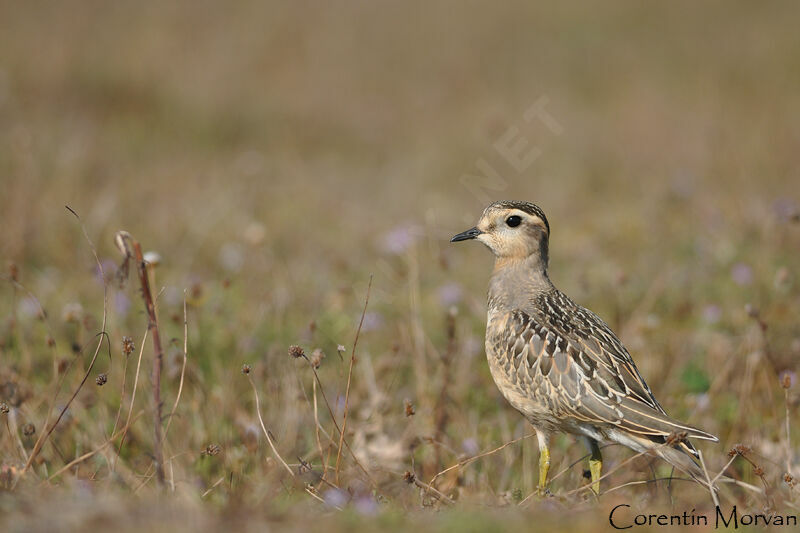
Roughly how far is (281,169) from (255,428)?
711 cm

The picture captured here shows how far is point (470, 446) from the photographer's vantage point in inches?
194

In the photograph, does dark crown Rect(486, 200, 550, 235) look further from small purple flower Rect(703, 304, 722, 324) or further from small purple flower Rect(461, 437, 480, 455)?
small purple flower Rect(703, 304, 722, 324)

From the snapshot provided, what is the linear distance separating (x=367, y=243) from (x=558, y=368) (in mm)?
4844

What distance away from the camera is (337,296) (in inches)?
260

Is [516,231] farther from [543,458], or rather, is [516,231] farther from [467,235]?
[543,458]

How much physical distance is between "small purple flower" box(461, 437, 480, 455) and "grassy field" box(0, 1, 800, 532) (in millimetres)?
19

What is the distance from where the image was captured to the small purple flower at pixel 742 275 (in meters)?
6.74

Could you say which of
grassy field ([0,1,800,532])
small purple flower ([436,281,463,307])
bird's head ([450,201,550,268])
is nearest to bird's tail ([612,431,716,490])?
grassy field ([0,1,800,532])

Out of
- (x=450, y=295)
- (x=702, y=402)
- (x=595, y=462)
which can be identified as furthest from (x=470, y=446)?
(x=450, y=295)

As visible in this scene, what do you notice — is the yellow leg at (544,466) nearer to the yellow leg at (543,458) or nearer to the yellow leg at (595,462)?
the yellow leg at (543,458)

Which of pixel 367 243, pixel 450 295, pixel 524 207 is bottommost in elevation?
pixel 367 243

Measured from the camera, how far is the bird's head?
480 centimetres

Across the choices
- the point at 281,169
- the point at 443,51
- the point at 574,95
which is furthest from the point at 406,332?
the point at 443,51

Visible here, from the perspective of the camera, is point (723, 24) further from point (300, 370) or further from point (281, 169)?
point (300, 370)
